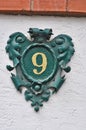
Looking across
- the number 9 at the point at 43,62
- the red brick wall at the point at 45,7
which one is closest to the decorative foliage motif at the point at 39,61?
the number 9 at the point at 43,62

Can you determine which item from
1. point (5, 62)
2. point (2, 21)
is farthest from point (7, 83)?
point (2, 21)

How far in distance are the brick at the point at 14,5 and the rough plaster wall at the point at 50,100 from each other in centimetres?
6

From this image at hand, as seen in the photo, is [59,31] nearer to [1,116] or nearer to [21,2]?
[21,2]

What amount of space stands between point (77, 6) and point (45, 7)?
21 cm

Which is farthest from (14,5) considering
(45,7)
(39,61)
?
(39,61)

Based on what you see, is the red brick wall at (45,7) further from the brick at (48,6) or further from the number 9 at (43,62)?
the number 9 at (43,62)

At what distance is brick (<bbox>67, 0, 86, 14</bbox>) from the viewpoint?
159 inches

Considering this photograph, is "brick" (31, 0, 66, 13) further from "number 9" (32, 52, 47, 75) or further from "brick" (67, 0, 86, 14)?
"number 9" (32, 52, 47, 75)

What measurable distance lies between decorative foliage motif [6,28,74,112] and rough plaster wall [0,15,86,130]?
0.04 metres

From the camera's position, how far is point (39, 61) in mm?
3996

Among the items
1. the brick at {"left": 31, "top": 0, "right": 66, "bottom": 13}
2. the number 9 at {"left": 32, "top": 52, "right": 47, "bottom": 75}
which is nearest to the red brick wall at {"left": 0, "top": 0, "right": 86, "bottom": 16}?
the brick at {"left": 31, "top": 0, "right": 66, "bottom": 13}

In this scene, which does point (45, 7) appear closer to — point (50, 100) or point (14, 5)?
point (14, 5)

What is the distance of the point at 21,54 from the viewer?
401 centimetres

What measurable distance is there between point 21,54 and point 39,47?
0.13m
